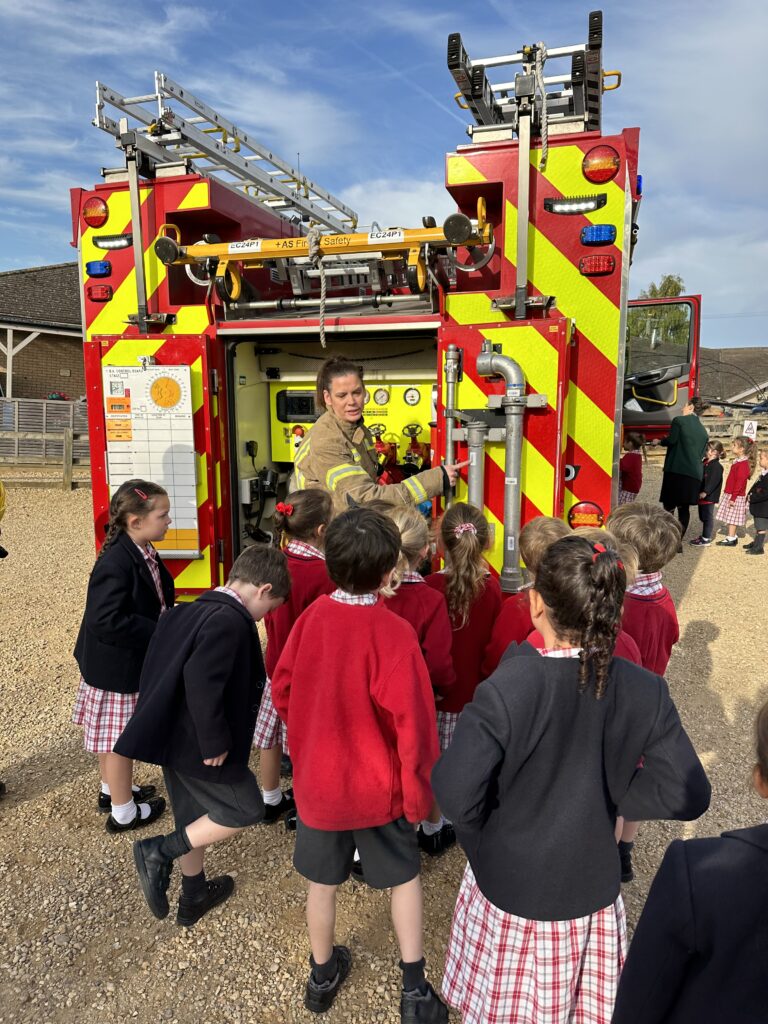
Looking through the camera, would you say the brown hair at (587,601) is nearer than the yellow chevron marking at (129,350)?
Yes

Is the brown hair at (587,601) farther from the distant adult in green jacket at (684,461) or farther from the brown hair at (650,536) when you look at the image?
the distant adult in green jacket at (684,461)

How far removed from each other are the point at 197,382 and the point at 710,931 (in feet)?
11.1

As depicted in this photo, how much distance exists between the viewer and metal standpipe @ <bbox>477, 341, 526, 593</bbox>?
126 inches

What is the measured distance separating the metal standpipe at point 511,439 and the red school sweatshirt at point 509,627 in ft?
2.72

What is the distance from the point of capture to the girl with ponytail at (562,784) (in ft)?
4.51

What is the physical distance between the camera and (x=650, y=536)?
227 centimetres

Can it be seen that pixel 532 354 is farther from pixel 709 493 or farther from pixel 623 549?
pixel 709 493

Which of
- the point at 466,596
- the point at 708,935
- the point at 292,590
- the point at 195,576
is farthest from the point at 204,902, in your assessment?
the point at 195,576

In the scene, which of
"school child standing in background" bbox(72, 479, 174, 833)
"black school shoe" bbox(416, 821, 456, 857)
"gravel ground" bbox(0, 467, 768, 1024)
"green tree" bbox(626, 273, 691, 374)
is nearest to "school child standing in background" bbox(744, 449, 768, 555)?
"green tree" bbox(626, 273, 691, 374)

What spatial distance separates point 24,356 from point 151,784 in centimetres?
1828

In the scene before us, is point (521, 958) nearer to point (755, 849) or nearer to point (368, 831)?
point (368, 831)

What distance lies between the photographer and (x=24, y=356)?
18.4 metres

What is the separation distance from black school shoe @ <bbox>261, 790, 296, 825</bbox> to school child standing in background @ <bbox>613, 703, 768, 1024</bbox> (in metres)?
2.04

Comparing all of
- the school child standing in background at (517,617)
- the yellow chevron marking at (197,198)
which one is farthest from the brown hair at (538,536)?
the yellow chevron marking at (197,198)
